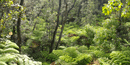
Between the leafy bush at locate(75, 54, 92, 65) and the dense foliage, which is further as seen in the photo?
the leafy bush at locate(75, 54, 92, 65)

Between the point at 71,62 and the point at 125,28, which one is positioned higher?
the point at 125,28

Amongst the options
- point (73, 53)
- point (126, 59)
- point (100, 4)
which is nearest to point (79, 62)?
point (73, 53)

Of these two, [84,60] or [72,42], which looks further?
[72,42]

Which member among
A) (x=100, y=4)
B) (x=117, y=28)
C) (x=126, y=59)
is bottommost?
(x=126, y=59)

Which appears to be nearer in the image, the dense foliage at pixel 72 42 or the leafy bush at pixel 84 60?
the dense foliage at pixel 72 42

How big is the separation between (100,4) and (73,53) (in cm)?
2191

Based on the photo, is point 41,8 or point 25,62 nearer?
point 25,62

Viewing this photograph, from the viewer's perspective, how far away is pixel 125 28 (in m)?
5.43

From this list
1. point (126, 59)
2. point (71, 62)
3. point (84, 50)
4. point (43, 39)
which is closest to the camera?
point (126, 59)

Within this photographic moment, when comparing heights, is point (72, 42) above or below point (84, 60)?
below

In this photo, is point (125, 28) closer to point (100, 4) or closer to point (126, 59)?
point (126, 59)

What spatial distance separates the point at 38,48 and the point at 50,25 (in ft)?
7.44

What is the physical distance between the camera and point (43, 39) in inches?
319

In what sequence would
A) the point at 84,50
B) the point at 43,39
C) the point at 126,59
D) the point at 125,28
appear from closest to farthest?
the point at 126,59
the point at 125,28
the point at 84,50
the point at 43,39
